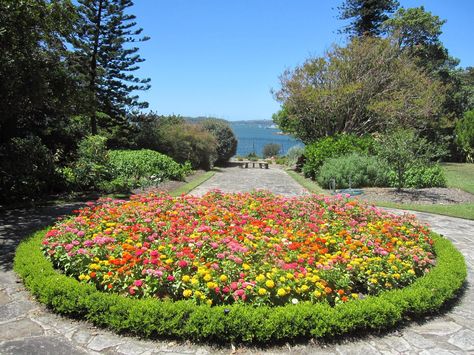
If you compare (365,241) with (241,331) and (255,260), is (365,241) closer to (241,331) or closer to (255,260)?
(255,260)

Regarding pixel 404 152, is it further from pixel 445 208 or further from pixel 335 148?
pixel 335 148

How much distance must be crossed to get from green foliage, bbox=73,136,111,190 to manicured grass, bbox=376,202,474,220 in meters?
7.40

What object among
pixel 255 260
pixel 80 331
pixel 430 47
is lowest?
pixel 80 331

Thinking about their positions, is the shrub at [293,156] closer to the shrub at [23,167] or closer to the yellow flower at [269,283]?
the shrub at [23,167]

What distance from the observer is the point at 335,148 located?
49.1ft

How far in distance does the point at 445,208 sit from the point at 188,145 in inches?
509

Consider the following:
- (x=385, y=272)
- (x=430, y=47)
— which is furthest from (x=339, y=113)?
(x=385, y=272)

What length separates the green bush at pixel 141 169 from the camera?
11453 millimetres

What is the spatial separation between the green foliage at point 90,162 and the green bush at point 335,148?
811cm

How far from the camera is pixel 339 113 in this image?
18.6 m

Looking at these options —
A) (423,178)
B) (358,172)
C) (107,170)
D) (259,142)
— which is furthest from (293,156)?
(259,142)

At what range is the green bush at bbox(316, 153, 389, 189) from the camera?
12.6 metres

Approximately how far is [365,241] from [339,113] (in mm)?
14595

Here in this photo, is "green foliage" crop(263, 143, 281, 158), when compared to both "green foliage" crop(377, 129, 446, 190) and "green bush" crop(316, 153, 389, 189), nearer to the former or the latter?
"green bush" crop(316, 153, 389, 189)
